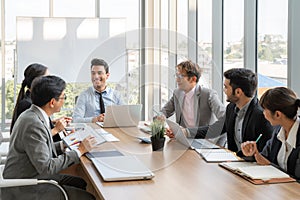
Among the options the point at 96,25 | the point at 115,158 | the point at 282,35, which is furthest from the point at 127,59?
the point at 115,158

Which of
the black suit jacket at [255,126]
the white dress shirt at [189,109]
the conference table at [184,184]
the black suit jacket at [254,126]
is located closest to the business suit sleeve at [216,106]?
the white dress shirt at [189,109]

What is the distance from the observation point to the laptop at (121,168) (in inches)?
87.7

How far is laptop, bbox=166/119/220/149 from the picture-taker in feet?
9.87

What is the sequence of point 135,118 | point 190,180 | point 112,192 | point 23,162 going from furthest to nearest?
point 135,118, point 23,162, point 190,180, point 112,192

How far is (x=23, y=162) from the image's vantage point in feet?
8.52

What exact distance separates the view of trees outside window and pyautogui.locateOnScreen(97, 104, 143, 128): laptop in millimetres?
1072

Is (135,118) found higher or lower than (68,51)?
lower

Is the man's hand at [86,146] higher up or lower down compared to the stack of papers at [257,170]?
higher up

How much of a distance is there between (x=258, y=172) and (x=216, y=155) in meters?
0.49

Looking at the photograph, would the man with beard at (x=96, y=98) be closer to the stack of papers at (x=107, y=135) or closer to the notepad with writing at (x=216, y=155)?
the stack of papers at (x=107, y=135)

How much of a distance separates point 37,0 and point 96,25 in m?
0.91

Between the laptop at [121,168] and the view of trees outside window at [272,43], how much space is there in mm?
1504

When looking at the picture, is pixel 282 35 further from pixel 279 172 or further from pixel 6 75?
pixel 6 75

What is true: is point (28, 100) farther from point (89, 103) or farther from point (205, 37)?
point (205, 37)
